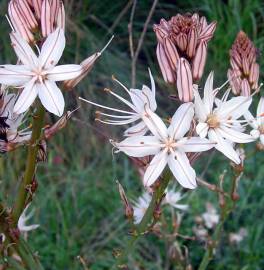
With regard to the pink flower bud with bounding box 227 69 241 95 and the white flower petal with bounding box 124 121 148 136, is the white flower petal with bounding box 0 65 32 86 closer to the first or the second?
the white flower petal with bounding box 124 121 148 136

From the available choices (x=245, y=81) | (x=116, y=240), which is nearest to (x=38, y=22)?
(x=245, y=81)

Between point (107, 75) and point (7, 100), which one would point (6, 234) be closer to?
point (7, 100)

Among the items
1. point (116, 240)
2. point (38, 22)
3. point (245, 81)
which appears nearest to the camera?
point (38, 22)

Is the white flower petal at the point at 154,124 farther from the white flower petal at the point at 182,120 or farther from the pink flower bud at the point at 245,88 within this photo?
the pink flower bud at the point at 245,88

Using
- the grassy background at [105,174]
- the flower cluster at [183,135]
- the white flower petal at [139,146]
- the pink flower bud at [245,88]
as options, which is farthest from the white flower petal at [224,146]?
the grassy background at [105,174]

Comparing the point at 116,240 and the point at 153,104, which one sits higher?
the point at 153,104

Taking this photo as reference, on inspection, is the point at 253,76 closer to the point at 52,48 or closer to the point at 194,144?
the point at 194,144
